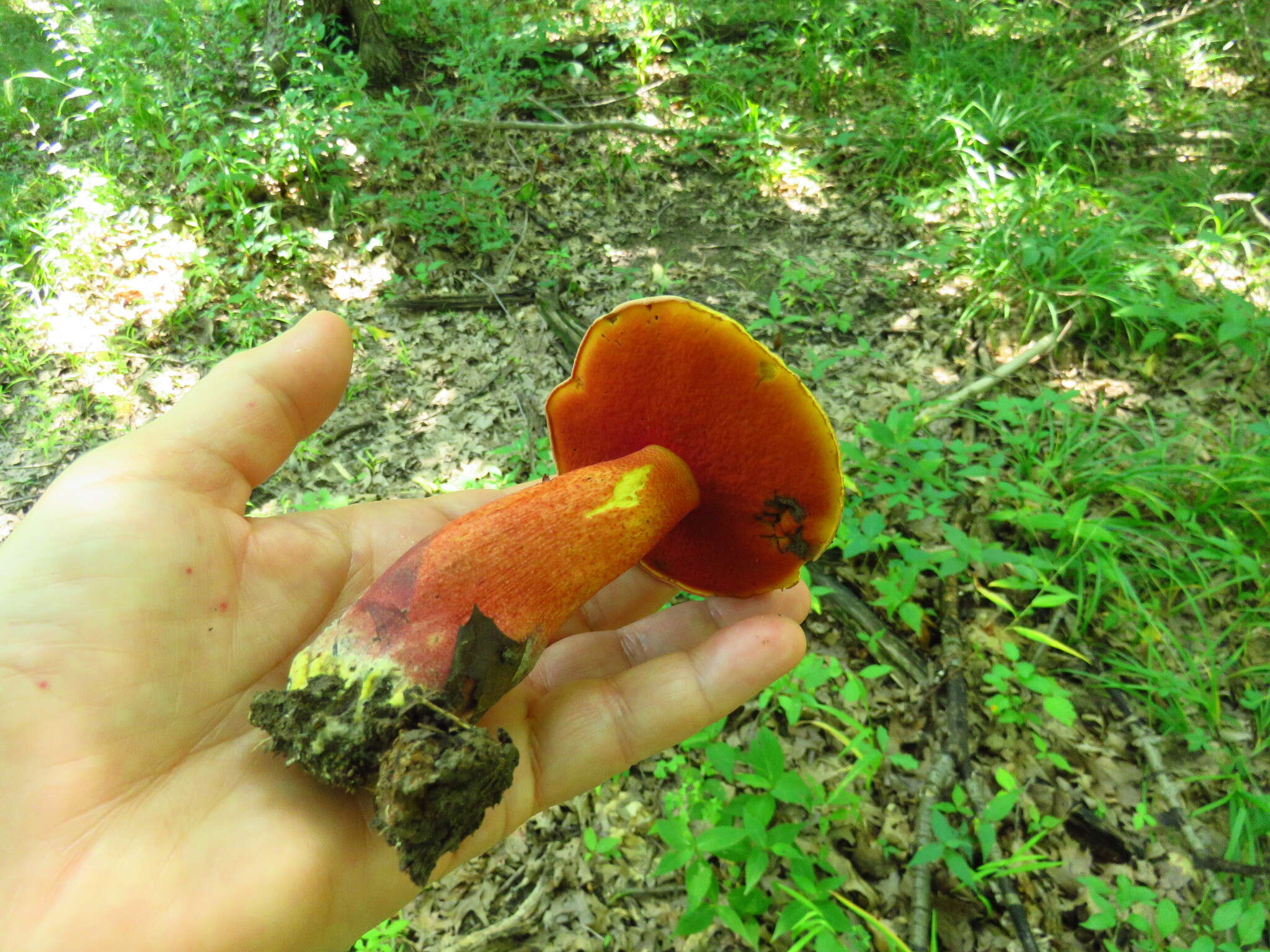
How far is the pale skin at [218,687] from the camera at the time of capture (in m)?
1.18

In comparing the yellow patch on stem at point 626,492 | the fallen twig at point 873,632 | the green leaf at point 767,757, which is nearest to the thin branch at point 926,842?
the fallen twig at point 873,632

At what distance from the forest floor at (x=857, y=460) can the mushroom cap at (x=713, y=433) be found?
57 cm

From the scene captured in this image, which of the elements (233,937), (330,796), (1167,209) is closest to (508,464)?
(330,796)

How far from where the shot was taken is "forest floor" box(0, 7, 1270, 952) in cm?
191

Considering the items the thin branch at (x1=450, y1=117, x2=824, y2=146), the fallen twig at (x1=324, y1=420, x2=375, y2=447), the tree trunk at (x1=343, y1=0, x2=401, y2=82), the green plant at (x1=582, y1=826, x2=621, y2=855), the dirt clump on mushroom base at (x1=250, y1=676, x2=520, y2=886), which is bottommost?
the green plant at (x1=582, y1=826, x2=621, y2=855)

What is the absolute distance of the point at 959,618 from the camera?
7.96ft

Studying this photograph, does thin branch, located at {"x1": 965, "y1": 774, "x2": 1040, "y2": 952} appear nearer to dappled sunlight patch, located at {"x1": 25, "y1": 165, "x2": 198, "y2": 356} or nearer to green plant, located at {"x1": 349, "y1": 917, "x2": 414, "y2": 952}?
green plant, located at {"x1": 349, "y1": 917, "x2": 414, "y2": 952}

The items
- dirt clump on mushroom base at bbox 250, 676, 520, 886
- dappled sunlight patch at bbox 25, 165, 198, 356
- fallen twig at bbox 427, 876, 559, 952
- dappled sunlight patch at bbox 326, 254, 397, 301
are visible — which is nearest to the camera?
dirt clump on mushroom base at bbox 250, 676, 520, 886

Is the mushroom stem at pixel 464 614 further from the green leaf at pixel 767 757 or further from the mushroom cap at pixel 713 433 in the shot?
the green leaf at pixel 767 757

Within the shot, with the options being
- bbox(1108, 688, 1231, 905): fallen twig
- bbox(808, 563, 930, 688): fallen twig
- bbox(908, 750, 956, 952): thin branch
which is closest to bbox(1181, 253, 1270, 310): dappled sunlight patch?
bbox(1108, 688, 1231, 905): fallen twig

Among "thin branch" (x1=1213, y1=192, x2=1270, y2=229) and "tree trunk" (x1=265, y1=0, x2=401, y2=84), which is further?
"tree trunk" (x1=265, y1=0, x2=401, y2=84)

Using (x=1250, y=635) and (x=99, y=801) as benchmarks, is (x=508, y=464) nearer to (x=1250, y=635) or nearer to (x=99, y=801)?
(x=99, y=801)

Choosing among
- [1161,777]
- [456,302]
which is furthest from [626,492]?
[456,302]

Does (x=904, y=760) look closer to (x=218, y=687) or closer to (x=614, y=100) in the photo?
(x=218, y=687)
